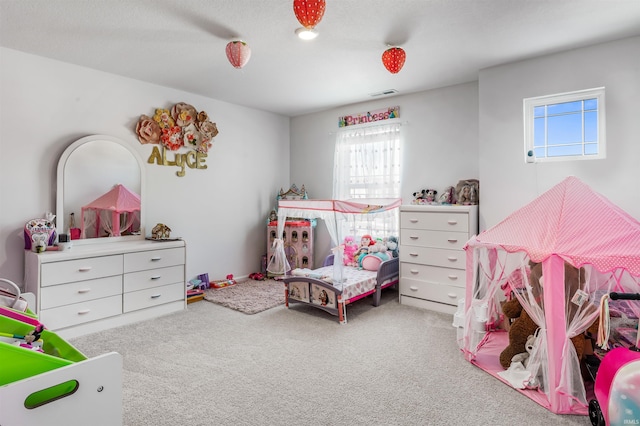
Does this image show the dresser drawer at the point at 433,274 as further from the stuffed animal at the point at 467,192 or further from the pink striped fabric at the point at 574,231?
the pink striped fabric at the point at 574,231

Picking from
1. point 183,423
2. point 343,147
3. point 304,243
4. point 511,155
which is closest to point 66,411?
point 183,423

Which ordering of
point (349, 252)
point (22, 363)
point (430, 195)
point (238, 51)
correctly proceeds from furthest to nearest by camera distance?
point (349, 252)
point (430, 195)
point (238, 51)
point (22, 363)

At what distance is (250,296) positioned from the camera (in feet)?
15.7

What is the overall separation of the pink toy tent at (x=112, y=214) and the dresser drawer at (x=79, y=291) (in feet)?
2.43

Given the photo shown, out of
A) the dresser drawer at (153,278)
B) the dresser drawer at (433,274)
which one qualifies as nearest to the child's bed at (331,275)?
the dresser drawer at (433,274)

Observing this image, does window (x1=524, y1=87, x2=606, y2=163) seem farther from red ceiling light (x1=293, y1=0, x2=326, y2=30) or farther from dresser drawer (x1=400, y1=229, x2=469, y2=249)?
red ceiling light (x1=293, y1=0, x2=326, y2=30)

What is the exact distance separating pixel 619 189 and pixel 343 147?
139 inches

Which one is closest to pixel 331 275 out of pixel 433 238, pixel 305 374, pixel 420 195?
pixel 433 238

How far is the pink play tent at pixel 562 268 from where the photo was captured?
2232 millimetres

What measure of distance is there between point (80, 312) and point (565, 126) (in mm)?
5214

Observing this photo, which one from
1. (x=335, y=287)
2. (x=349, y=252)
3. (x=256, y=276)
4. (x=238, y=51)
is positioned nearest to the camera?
(x=238, y=51)

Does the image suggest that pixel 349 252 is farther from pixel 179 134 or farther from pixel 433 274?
pixel 179 134

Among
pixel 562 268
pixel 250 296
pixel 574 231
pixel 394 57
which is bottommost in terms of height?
pixel 250 296

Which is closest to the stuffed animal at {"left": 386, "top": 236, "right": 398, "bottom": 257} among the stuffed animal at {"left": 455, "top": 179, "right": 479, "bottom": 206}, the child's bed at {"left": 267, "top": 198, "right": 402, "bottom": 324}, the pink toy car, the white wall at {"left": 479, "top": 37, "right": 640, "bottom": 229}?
the child's bed at {"left": 267, "top": 198, "right": 402, "bottom": 324}
